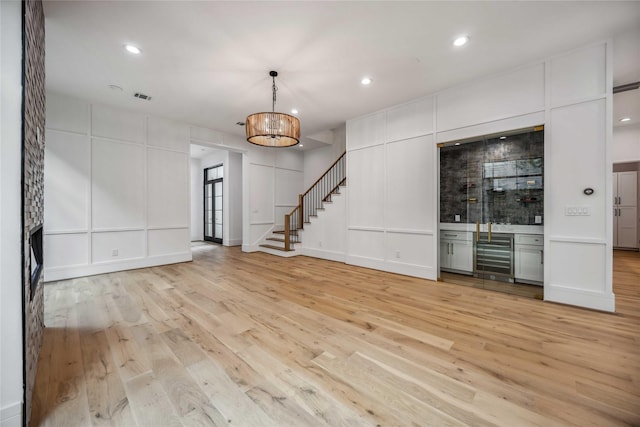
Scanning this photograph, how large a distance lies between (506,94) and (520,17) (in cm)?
130

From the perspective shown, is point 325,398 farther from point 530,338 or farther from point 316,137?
point 316,137

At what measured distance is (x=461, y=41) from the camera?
3016mm

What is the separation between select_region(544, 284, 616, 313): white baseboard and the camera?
121 inches

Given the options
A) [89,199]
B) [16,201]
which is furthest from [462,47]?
[89,199]

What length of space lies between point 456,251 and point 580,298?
1653mm

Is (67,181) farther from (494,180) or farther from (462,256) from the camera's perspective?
(494,180)

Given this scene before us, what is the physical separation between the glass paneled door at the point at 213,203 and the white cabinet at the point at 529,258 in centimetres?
849

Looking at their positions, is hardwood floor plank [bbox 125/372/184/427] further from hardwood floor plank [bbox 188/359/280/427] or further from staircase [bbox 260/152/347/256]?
staircase [bbox 260/152/347/256]

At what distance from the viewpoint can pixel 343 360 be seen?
2078 millimetres

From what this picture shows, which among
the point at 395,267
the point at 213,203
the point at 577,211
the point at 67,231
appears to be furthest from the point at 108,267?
the point at 577,211

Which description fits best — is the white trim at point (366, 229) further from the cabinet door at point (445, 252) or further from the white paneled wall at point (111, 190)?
the white paneled wall at point (111, 190)

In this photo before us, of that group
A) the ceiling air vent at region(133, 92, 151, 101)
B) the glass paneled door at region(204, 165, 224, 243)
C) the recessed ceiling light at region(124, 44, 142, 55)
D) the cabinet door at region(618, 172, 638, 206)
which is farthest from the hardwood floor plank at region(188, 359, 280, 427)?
the cabinet door at region(618, 172, 638, 206)

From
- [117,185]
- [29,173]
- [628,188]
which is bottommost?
[29,173]

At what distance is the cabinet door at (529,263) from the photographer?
3666 mm
